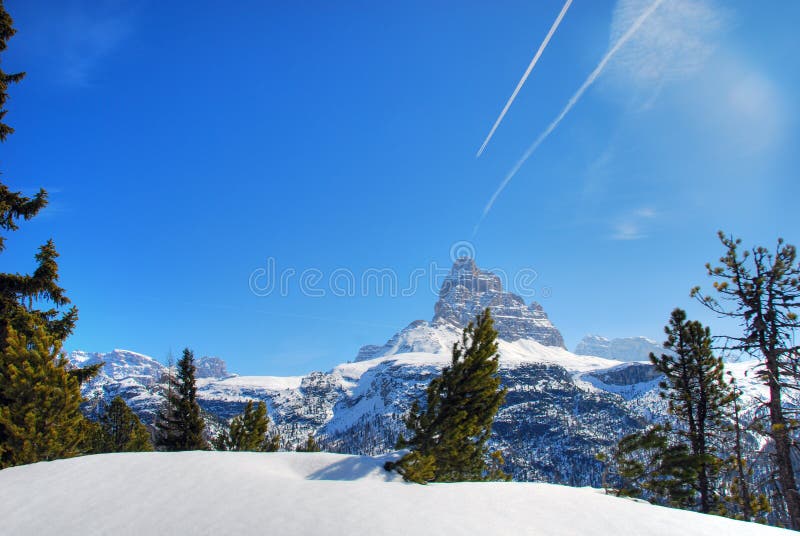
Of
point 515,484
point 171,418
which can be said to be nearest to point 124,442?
point 171,418

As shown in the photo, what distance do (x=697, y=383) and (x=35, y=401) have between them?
30.4m

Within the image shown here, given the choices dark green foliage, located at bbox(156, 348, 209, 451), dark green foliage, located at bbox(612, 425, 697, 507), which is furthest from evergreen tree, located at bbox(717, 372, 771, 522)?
dark green foliage, located at bbox(156, 348, 209, 451)

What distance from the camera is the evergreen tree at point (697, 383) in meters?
21.8

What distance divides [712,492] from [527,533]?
21.4 metres

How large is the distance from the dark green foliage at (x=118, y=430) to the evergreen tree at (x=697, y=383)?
170ft

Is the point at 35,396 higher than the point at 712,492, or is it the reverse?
the point at 35,396

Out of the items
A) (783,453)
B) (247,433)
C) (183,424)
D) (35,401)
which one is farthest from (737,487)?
(183,424)

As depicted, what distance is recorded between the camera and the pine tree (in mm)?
14492

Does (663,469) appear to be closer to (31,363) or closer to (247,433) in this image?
(247,433)

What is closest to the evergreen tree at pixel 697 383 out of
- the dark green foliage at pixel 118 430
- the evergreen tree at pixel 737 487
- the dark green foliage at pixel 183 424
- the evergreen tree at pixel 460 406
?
the evergreen tree at pixel 737 487

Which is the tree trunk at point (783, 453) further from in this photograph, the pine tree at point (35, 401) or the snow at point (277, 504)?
the pine tree at point (35, 401)

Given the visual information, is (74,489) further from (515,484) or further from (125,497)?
(515,484)

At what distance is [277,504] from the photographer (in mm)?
8016

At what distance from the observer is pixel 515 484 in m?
11.7
